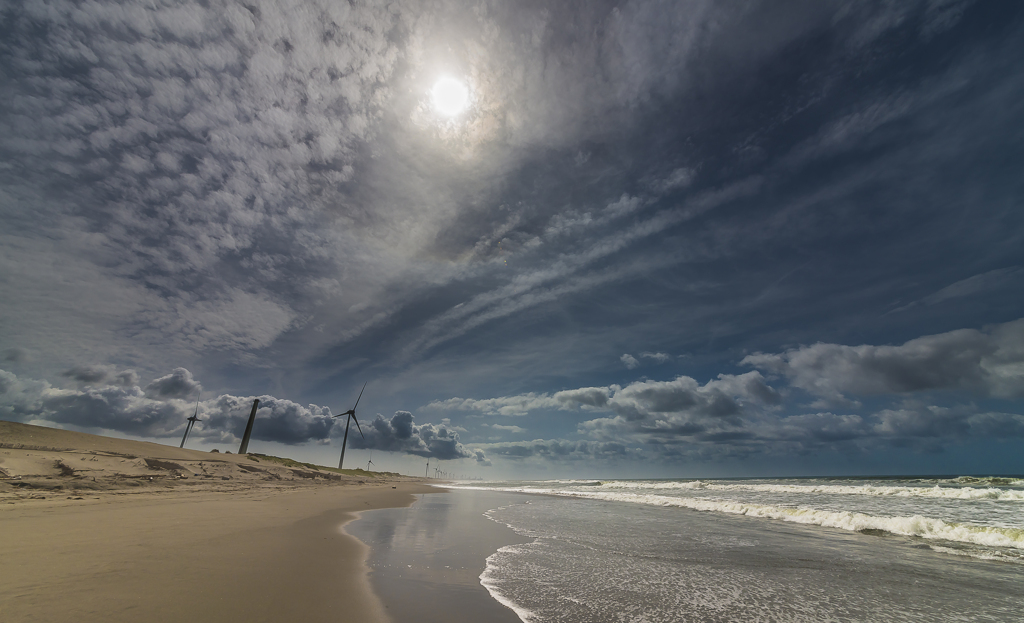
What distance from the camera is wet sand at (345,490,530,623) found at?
507cm

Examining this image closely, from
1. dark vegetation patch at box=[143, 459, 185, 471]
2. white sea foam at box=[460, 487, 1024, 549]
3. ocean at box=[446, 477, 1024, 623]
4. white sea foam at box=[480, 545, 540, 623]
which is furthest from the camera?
dark vegetation patch at box=[143, 459, 185, 471]

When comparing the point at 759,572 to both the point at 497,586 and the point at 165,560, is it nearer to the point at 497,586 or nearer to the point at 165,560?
the point at 497,586

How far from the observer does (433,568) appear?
23.9 ft

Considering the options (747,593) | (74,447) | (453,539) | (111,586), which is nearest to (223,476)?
(74,447)

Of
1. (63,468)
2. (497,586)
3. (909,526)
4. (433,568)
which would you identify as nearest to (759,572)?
(497,586)

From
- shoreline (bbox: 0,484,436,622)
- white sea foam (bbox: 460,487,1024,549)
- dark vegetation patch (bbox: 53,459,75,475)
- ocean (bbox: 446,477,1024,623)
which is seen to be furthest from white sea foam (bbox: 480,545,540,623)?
dark vegetation patch (bbox: 53,459,75,475)

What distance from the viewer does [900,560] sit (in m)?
9.10

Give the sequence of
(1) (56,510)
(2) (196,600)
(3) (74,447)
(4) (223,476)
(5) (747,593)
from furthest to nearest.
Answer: (4) (223,476) → (3) (74,447) → (1) (56,510) → (5) (747,593) → (2) (196,600)

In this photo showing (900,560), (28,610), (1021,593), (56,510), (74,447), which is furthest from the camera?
(74,447)

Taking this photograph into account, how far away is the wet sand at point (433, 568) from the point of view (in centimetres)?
507

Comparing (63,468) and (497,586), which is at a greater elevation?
(63,468)

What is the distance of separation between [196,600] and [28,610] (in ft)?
4.68

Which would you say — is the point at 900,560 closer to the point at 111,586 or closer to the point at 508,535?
the point at 508,535

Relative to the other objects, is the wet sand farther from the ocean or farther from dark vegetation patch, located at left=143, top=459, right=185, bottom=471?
dark vegetation patch, located at left=143, top=459, right=185, bottom=471
